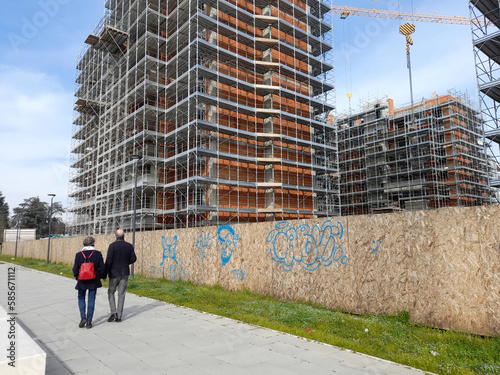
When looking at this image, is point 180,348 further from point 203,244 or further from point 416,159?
point 416,159

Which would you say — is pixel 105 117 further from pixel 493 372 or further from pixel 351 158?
pixel 493 372

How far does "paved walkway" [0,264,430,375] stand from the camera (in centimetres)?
435

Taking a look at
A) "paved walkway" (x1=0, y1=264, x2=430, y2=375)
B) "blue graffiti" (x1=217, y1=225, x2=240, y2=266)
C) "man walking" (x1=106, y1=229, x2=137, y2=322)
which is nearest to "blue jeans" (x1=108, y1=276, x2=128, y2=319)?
"man walking" (x1=106, y1=229, x2=137, y2=322)

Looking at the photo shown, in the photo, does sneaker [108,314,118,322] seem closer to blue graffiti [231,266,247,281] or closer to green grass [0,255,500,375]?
green grass [0,255,500,375]

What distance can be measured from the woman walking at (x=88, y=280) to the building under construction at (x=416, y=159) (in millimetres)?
30522

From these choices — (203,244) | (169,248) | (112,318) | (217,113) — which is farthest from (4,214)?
(112,318)

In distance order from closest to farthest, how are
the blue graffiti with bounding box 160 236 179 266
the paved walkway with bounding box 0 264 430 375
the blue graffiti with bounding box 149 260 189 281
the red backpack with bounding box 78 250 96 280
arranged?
the paved walkway with bounding box 0 264 430 375
the red backpack with bounding box 78 250 96 280
the blue graffiti with bounding box 149 260 189 281
the blue graffiti with bounding box 160 236 179 266

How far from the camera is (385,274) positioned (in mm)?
6980

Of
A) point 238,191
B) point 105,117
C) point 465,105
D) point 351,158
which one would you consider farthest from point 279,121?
point 465,105

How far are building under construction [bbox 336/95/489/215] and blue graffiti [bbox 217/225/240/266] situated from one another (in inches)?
1006

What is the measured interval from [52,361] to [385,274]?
5.72 metres

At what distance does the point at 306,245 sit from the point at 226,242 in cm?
323

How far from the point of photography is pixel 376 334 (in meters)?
5.73

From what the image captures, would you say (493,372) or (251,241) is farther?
(251,241)
